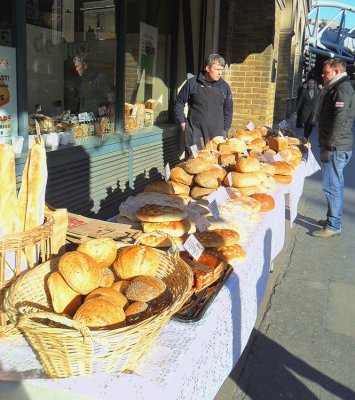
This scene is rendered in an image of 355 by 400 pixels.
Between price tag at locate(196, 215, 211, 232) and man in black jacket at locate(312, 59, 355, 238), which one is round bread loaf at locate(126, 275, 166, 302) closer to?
price tag at locate(196, 215, 211, 232)

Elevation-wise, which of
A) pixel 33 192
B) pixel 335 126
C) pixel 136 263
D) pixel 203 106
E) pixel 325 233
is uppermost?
pixel 203 106

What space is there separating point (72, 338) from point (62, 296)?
0.98 ft

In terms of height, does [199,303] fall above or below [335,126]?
below

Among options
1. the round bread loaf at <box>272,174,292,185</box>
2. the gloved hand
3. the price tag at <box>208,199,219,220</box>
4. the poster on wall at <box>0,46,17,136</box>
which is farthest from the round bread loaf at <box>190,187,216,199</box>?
the gloved hand

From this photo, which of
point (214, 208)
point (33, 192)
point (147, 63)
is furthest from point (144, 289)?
point (147, 63)

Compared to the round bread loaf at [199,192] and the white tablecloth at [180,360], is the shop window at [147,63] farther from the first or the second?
the white tablecloth at [180,360]

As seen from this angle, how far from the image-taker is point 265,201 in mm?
3299

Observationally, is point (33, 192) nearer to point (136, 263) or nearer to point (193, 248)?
point (136, 263)

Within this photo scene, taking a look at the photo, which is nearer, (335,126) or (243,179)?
(243,179)

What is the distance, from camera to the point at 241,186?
11.6 ft

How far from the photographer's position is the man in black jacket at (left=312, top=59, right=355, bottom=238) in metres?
4.75

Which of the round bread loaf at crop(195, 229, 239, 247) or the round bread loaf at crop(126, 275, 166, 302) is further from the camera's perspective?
the round bread loaf at crop(195, 229, 239, 247)

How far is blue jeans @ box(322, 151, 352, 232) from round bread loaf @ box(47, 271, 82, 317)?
4095mm

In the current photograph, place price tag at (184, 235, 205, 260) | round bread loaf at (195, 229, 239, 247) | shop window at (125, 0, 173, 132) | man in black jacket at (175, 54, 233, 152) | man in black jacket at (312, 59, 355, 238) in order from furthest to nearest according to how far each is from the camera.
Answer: shop window at (125, 0, 173, 132) → man in black jacket at (175, 54, 233, 152) → man in black jacket at (312, 59, 355, 238) → round bread loaf at (195, 229, 239, 247) → price tag at (184, 235, 205, 260)
